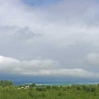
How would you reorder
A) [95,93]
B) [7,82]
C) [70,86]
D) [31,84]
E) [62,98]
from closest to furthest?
1. [62,98]
2. [95,93]
3. [70,86]
4. [31,84]
5. [7,82]

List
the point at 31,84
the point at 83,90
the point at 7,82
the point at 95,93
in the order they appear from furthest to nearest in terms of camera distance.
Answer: the point at 7,82 → the point at 31,84 → the point at 83,90 → the point at 95,93

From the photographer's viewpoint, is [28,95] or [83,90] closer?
[28,95]

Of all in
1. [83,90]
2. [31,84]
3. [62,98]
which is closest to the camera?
[62,98]

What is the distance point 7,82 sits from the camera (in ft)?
128

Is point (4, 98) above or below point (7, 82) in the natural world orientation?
below

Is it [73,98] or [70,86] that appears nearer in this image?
[73,98]

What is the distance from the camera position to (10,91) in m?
22.6

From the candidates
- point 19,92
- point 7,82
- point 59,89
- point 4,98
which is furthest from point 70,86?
point 7,82

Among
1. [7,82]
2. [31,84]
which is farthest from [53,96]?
[7,82]

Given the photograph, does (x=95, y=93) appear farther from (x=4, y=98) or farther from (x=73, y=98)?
(x=4, y=98)

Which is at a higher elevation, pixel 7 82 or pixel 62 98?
pixel 7 82

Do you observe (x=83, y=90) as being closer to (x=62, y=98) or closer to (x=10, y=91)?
(x=62, y=98)

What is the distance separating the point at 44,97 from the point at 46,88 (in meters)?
3.96

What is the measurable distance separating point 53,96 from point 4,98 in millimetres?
3981
